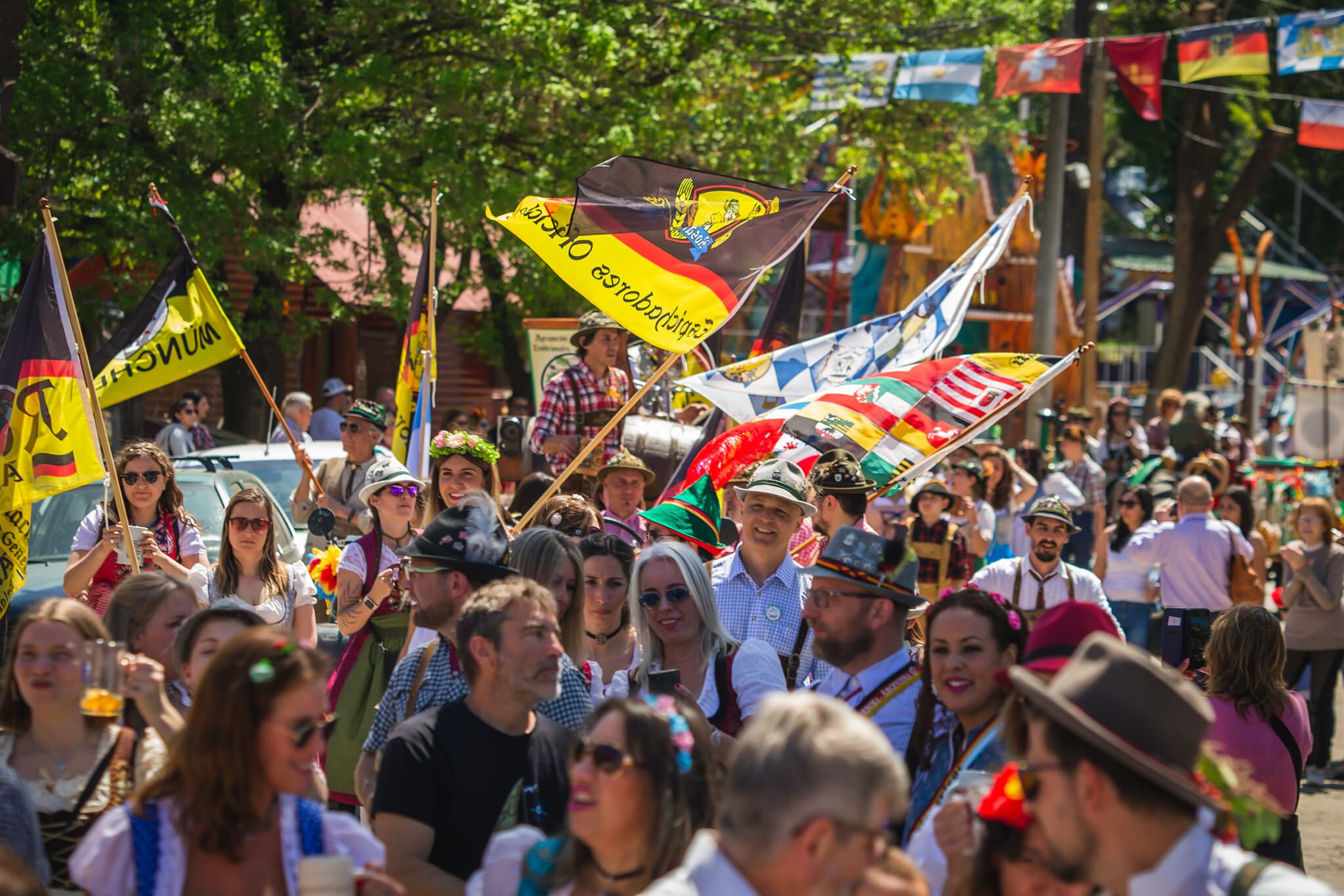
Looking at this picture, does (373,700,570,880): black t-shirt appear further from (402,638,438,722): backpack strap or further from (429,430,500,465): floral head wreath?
(429,430,500,465): floral head wreath

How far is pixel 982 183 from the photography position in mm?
26797

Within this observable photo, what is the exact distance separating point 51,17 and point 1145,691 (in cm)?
1467

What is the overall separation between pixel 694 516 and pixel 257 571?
76.3 inches

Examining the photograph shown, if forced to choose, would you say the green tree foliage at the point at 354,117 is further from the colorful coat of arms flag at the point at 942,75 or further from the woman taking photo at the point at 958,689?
the woman taking photo at the point at 958,689

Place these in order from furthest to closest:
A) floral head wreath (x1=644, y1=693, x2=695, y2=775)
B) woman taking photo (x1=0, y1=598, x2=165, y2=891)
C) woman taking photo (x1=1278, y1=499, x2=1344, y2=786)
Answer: woman taking photo (x1=1278, y1=499, x2=1344, y2=786) → woman taking photo (x1=0, y1=598, x2=165, y2=891) → floral head wreath (x1=644, y1=693, x2=695, y2=775)

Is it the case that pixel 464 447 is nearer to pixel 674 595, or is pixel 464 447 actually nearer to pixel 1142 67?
pixel 674 595

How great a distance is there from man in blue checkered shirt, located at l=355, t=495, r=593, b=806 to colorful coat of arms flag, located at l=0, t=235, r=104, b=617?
7.64 ft

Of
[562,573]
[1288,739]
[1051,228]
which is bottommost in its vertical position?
[1288,739]

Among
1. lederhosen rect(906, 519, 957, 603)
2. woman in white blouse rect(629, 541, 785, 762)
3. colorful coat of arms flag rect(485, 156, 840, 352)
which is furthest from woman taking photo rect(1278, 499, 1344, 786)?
woman in white blouse rect(629, 541, 785, 762)

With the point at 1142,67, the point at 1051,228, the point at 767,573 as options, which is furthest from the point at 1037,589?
the point at 1142,67

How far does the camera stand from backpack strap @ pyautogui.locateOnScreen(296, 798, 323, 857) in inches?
126

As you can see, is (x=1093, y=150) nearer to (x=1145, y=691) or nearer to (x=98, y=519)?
(x=98, y=519)

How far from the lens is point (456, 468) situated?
7.09 meters

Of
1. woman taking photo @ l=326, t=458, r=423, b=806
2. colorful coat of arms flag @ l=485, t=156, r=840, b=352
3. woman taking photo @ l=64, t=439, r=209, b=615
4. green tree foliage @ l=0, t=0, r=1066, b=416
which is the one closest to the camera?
woman taking photo @ l=326, t=458, r=423, b=806
